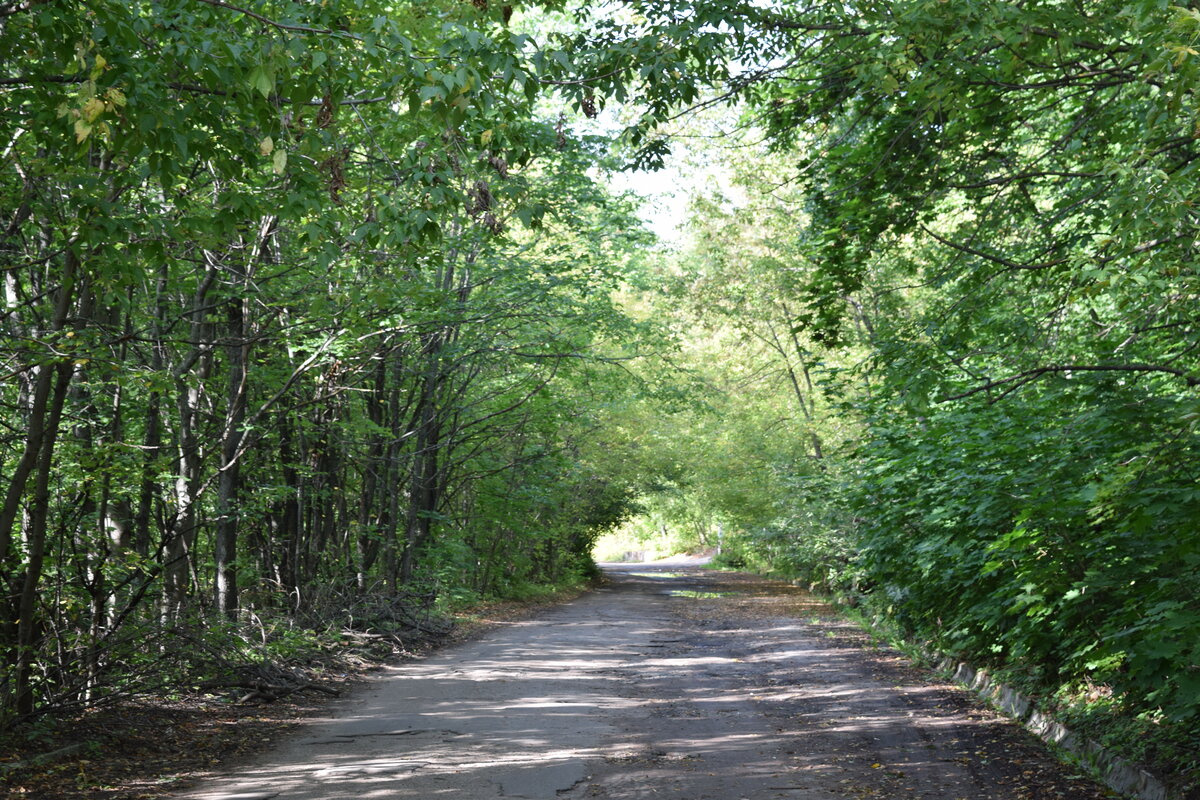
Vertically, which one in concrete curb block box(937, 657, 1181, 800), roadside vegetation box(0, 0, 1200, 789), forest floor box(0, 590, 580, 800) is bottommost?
concrete curb block box(937, 657, 1181, 800)

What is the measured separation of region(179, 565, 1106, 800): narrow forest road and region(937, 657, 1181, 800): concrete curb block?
0.64 feet

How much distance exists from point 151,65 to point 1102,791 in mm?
7423

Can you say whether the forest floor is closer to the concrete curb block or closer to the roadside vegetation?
the roadside vegetation

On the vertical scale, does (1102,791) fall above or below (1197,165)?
below

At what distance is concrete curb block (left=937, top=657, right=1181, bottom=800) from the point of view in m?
6.06

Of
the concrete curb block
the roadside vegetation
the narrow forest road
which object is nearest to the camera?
the roadside vegetation

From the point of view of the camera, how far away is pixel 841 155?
9234 mm

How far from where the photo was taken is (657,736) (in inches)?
336

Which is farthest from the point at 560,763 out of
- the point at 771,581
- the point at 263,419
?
the point at 771,581

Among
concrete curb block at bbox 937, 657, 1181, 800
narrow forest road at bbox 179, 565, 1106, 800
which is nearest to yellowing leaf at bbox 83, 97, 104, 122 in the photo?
narrow forest road at bbox 179, 565, 1106, 800

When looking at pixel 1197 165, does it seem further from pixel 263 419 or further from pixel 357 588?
pixel 357 588

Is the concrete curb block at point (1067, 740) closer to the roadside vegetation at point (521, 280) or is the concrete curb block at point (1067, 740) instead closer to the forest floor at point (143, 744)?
the roadside vegetation at point (521, 280)

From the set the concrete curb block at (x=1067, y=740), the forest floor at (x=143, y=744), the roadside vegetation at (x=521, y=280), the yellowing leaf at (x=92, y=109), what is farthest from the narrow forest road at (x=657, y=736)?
the yellowing leaf at (x=92, y=109)

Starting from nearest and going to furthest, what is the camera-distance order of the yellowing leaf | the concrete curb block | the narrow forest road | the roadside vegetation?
the yellowing leaf, the roadside vegetation, the concrete curb block, the narrow forest road
